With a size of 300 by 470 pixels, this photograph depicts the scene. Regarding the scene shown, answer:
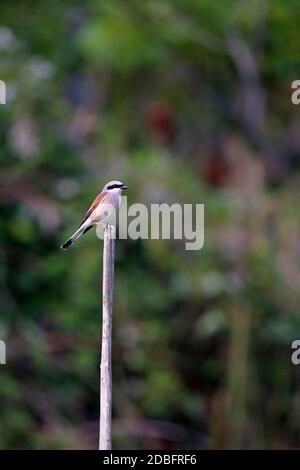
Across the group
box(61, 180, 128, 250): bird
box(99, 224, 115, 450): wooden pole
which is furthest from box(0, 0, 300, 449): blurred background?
box(99, 224, 115, 450): wooden pole

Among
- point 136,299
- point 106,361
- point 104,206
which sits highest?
point 136,299

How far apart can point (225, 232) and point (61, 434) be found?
243 centimetres

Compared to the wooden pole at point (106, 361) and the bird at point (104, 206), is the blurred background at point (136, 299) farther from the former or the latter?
the wooden pole at point (106, 361)

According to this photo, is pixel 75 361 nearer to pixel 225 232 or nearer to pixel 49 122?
pixel 225 232

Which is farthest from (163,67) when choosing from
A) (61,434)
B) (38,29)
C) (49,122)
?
(61,434)

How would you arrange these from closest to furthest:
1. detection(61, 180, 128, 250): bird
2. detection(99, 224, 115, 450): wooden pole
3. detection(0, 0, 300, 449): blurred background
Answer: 1. detection(99, 224, 115, 450): wooden pole
2. detection(61, 180, 128, 250): bird
3. detection(0, 0, 300, 449): blurred background

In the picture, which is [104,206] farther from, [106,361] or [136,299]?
[136,299]

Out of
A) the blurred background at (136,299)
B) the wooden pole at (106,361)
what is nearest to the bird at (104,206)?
the wooden pole at (106,361)

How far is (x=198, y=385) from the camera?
28.2ft

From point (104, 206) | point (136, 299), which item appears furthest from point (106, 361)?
point (136, 299)

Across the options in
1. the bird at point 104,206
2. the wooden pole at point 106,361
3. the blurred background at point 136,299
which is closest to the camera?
the wooden pole at point 106,361

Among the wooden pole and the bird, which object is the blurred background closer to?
the bird

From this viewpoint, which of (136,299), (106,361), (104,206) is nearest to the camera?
(106,361)

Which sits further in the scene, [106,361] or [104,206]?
[104,206]
